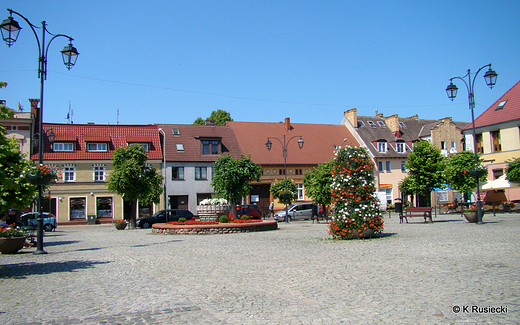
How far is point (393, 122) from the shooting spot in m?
56.5

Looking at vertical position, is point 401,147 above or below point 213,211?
above

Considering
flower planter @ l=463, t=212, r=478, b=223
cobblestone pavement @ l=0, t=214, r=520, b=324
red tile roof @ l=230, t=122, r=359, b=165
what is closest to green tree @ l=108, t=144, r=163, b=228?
red tile roof @ l=230, t=122, r=359, b=165

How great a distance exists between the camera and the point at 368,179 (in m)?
15.6

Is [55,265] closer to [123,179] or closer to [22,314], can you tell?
[22,314]

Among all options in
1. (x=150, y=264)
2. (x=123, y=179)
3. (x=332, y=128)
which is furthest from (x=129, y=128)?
(x=150, y=264)

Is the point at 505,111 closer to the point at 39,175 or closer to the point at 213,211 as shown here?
the point at 213,211

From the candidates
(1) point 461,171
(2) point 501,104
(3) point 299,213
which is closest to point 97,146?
(3) point 299,213

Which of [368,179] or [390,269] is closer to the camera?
[390,269]


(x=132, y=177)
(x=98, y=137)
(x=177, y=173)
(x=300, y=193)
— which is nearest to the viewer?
(x=132, y=177)

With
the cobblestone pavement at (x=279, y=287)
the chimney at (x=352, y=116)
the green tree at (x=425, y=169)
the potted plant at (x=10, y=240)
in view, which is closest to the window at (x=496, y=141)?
the green tree at (x=425, y=169)

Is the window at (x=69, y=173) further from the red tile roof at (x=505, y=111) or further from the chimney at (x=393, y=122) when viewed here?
the chimney at (x=393, y=122)

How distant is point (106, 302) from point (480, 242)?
10.9 metres

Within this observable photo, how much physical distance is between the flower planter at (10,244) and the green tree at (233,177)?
17.9m

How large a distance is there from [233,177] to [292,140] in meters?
22.0
